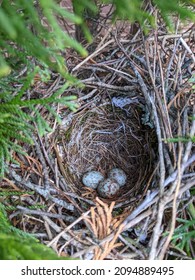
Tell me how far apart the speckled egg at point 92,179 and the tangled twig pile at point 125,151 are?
0.03 m

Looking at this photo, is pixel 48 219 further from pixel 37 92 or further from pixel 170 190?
pixel 37 92

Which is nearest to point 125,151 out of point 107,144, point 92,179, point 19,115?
point 107,144

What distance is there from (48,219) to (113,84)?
610 mm

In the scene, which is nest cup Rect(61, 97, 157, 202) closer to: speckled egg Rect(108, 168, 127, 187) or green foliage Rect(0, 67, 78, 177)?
speckled egg Rect(108, 168, 127, 187)

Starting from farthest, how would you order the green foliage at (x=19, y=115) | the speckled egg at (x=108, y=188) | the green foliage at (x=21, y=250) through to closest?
the speckled egg at (x=108, y=188), the green foliage at (x=19, y=115), the green foliage at (x=21, y=250)

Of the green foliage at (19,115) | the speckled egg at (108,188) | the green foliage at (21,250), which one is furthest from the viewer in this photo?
the speckled egg at (108,188)

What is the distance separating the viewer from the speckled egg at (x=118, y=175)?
1417 mm

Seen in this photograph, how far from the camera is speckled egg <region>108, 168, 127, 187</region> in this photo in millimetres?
1417

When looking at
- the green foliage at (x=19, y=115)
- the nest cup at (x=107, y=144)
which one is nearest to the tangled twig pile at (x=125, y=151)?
the nest cup at (x=107, y=144)

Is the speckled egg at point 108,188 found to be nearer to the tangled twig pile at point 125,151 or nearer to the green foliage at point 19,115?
the tangled twig pile at point 125,151

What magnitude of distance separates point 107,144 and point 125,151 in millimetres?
89

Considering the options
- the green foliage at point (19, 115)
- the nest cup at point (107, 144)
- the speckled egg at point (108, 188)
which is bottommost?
the speckled egg at point (108, 188)

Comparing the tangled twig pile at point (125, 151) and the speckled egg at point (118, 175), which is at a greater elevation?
the tangled twig pile at point (125, 151)

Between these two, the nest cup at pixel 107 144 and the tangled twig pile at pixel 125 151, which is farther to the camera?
the nest cup at pixel 107 144
